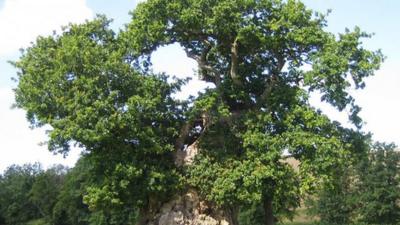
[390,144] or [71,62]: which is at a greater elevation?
[390,144]

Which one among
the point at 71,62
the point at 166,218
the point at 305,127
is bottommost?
the point at 166,218

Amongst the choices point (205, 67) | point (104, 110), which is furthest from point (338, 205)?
point (104, 110)

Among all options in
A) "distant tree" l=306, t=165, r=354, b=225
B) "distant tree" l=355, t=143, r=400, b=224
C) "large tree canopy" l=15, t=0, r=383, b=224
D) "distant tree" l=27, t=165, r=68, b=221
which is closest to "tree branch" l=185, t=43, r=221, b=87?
"large tree canopy" l=15, t=0, r=383, b=224

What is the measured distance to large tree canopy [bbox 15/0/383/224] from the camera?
20.2 m

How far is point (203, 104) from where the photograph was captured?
2197 centimetres

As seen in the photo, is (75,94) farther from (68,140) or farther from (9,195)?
(9,195)

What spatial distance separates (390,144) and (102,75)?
79.4ft

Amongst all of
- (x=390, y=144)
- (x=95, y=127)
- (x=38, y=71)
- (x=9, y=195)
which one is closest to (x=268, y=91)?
(x=95, y=127)

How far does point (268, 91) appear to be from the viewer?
2311cm

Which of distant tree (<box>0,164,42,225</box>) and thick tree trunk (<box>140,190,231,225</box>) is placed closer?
thick tree trunk (<box>140,190,231,225</box>)

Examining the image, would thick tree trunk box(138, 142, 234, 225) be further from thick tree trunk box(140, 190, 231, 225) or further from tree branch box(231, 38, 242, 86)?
tree branch box(231, 38, 242, 86)

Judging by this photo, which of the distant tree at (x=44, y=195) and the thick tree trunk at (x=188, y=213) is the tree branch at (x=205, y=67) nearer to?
the thick tree trunk at (x=188, y=213)

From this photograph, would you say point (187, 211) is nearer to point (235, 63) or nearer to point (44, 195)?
point (235, 63)

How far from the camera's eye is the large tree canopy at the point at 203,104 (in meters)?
20.2
